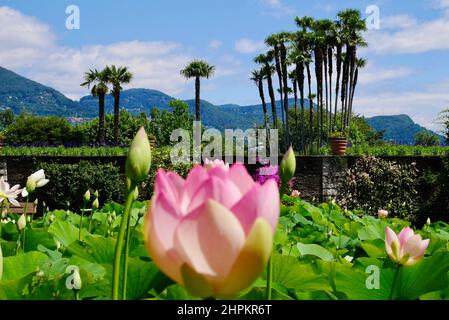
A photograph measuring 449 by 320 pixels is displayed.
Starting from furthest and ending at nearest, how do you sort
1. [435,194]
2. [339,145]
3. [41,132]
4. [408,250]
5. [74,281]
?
[41,132] < [339,145] < [435,194] < [408,250] < [74,281]

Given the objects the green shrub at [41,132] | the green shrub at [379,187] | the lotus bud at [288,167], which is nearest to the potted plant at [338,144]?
the green shrub at [379,187]

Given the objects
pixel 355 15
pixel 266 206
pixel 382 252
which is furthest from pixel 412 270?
pixel 355 15

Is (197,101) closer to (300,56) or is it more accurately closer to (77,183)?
(300,56)

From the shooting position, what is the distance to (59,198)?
12742 mm

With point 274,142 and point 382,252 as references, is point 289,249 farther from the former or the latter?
point 274,142

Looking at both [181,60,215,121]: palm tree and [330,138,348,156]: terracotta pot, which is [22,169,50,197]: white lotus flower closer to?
[330,138,348,156]: terracotta pot

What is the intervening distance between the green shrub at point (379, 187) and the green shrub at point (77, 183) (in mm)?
5704

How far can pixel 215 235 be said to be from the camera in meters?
0.45

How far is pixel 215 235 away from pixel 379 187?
532 inches

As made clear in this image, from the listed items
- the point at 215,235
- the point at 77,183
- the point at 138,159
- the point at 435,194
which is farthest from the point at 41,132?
the point at 215,235

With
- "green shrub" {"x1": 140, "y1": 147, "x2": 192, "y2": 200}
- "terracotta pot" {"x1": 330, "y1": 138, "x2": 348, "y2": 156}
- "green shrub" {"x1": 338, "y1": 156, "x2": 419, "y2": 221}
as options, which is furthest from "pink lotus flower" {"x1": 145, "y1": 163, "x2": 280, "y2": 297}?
"terracotta pot" {"x1": 330, "y1": 138, "x2": 348, "y2": 156}

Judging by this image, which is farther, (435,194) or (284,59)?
(284,59)

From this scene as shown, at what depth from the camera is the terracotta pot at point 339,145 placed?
13625mm
